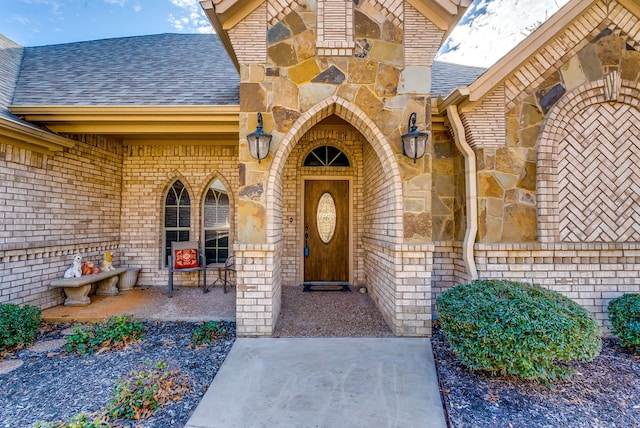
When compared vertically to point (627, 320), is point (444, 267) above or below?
above

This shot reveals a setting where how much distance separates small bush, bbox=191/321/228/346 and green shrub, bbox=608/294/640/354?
4769mm

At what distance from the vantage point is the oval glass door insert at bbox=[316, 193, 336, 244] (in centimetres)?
648

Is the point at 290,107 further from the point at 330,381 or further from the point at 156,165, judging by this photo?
the point at 156,165

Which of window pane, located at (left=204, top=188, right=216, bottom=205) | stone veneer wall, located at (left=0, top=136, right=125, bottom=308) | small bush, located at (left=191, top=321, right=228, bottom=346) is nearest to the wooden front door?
window pane, located at (left=204, top=188, right=216, bottom=205)

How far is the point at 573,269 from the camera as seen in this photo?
401 centimetres

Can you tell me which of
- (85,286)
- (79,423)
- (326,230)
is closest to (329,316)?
(326,230)

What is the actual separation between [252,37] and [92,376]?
13.8 feet

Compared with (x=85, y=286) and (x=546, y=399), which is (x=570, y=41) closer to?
(x=546, y=399)

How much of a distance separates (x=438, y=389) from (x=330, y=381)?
0.98 meters

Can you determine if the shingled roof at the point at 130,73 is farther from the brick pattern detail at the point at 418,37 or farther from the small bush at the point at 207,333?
the small bush at the point at 207,333

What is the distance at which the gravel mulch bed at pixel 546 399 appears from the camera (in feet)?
7.85

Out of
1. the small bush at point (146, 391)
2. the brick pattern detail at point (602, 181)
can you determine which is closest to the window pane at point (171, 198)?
the small bush at point (146, 391)

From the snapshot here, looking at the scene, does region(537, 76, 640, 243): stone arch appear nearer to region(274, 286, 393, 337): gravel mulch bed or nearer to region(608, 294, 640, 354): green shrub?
region(608, 294, 640, 354): green shrub

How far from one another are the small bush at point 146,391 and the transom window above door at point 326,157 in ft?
14.9
